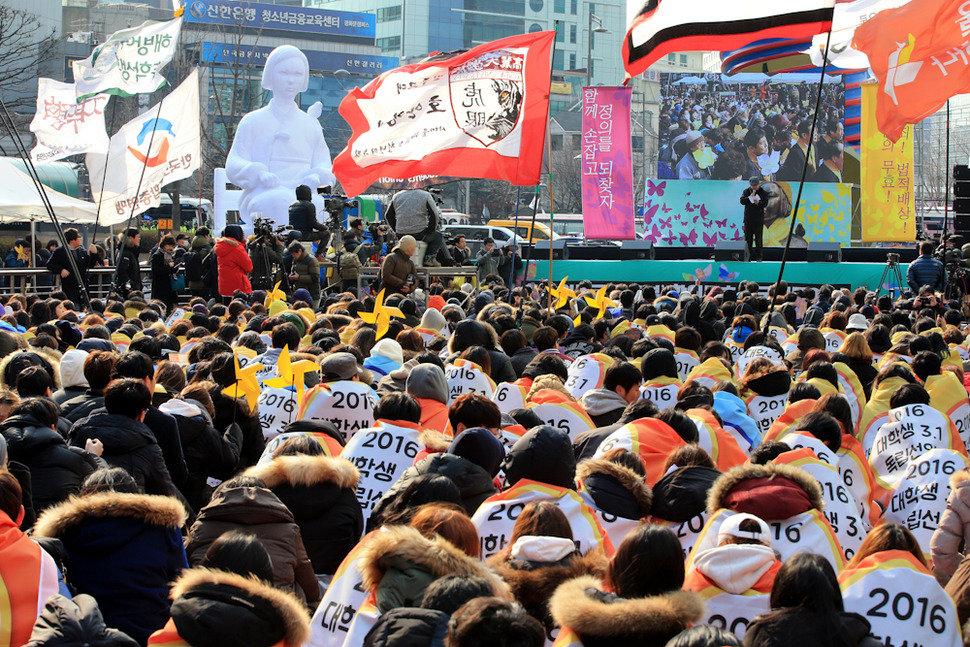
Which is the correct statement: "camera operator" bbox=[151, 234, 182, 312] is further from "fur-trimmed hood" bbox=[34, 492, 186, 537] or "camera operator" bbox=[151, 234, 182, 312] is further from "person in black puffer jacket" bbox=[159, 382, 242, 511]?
"fur-trimmed hood" bbox=[34, 492, 186, 537]

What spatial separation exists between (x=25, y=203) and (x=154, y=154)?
4384 mm

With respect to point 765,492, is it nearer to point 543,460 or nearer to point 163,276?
point 543,460

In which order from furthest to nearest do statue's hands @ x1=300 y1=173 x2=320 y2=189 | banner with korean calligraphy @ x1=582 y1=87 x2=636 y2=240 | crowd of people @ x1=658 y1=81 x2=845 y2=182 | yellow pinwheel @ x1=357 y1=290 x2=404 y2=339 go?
crowd of people @ x1=658 y1=81 x2=845 y2=182 < statue's hands @ x1=300 y1=173 x2=320 y2=189 < banner with korean calligraphy @ x1=582 y1=87 x2=636 y2=240 < yellow pinwheel @ x1=357 y1=290 x2=404 y2=339

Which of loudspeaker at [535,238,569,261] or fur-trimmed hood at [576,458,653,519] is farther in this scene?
loudspeaker at [535,238,569,261]

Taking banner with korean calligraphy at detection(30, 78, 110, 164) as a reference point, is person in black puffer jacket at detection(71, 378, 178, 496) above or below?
below

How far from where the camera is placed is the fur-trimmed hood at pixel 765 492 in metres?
4.01

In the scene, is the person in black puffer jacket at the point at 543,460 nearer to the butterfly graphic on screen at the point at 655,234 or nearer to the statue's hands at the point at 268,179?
the statue's hands at the point at 268,179

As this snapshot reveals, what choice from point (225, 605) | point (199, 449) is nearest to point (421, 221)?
point (199, 449)

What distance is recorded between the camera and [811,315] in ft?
46.3

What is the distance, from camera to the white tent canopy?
19.7 meters

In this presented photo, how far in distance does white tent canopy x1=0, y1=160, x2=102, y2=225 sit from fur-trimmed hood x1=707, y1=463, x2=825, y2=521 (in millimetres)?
17562

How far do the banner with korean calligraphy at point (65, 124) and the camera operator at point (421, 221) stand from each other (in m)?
7.34

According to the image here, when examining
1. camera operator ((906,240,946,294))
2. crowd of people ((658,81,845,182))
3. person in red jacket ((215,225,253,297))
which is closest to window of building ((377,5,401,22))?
crowd of people ((658,81,845,182))

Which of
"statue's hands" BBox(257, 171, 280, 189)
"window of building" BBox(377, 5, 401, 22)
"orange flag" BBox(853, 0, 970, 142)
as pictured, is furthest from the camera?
"window of building" BBox(377, 5, 401, 22)
